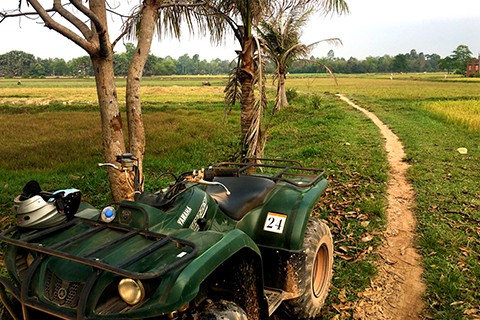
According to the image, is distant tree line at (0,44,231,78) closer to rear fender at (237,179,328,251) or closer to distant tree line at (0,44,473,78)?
distant tree line at (0,44,473,78)

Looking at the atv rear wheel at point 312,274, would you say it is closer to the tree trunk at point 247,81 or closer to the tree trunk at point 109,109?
the tree trunk at point 109,109

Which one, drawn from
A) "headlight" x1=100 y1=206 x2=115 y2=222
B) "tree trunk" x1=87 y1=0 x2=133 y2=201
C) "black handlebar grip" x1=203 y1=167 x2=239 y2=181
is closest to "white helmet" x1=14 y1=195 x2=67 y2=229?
"headlight" x1=100 y1=206 x2=115 y2=222

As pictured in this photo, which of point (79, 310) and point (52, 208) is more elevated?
point (52, 208)

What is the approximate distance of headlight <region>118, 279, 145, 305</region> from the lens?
7.23 feet

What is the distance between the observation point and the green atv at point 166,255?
2.22 m

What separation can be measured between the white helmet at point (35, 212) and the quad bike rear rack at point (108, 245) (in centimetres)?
A: 6

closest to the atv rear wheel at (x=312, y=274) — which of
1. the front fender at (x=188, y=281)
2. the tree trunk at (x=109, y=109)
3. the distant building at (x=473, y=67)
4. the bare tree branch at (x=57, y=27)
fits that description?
the front fender at (x=188, y=281)

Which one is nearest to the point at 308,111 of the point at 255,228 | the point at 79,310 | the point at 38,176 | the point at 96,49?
the point at 38,176

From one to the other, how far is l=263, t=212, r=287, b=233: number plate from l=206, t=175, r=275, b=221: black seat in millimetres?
178

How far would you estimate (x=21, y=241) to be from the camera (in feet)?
8.29

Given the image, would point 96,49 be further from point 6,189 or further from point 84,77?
point 84,77

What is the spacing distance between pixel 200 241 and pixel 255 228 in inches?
47.5

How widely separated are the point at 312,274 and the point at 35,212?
2.48 meters

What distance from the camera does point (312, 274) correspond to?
152 inches
